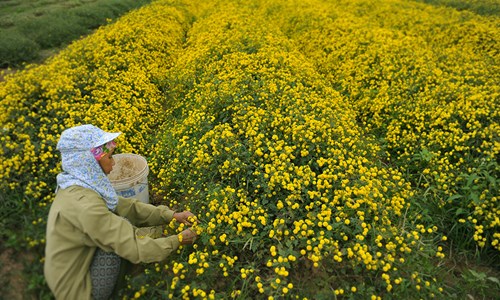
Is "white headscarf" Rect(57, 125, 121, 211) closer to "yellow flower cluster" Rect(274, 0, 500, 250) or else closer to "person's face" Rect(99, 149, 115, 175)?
"person's face" Rect(99, 149, 115, 175)

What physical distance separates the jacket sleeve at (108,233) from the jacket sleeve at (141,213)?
58 centimetres

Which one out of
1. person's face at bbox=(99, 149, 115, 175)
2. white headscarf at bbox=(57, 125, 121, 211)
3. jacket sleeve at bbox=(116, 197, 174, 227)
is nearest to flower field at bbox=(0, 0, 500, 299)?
jacket sleeve at bbox=(116, 197, 174, 227)

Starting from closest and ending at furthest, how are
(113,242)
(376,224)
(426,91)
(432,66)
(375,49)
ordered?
(113,242) → (376,224) → (426,91) → (432,66) → (375,49)

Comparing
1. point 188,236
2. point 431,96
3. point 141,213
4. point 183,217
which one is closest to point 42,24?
point 141,213

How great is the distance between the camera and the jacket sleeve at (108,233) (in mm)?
2377

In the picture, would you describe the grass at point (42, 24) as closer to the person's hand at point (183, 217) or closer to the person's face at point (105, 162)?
the person's face at point (105, 162)

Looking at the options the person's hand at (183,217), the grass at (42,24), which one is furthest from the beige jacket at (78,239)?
the grass at (42,24)

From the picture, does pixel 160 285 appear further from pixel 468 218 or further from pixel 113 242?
pixel 468 218

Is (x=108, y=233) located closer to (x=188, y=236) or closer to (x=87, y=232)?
(x=87, y=232)

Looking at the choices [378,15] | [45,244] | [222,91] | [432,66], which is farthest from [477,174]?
[378,15]

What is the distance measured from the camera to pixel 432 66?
20.3ft

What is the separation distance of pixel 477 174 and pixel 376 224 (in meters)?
1.82

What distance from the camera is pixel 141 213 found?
3195 millimetres

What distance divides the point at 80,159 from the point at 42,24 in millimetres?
11676
